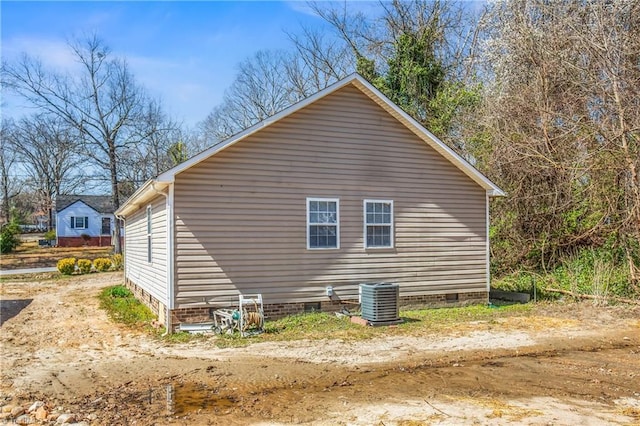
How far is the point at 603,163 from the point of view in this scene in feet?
43.3

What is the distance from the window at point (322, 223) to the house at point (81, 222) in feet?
119

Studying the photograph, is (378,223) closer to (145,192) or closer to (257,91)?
(145,192)

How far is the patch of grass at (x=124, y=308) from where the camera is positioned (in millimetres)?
11538

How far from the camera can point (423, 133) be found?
39.9 ft

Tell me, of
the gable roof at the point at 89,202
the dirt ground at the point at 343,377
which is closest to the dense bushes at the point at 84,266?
the dirt ground at the point at 343,377


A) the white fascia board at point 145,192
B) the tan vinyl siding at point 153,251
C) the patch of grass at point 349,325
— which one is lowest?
the patch of grass at point 349,325

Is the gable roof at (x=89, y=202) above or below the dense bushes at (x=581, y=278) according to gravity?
above

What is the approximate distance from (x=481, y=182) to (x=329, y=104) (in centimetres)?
445

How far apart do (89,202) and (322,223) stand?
130 feet

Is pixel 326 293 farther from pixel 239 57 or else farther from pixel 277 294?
pixel 239 57

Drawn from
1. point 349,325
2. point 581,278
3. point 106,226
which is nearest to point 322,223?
point 349,325

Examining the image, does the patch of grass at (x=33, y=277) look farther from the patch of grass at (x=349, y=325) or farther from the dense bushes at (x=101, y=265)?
the patch of grass at (x=349, y=325)

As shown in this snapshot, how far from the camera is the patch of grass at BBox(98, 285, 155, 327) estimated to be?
11538 mm

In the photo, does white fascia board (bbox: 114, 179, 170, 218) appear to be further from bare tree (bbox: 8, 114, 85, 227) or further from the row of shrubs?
bare tree (bbox: 8, 114, 85, 227)
